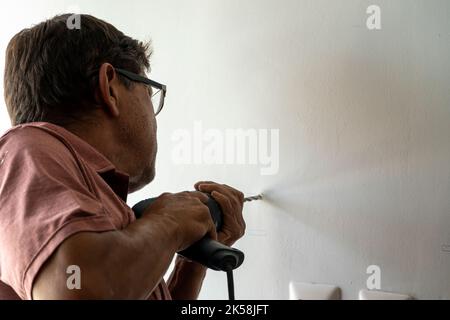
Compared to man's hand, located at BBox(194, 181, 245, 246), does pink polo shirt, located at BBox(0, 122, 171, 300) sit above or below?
above

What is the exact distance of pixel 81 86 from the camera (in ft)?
2.04

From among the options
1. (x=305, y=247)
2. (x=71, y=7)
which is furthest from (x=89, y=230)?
(x=71, y=7)

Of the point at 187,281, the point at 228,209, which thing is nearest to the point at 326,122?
the point at 228,209

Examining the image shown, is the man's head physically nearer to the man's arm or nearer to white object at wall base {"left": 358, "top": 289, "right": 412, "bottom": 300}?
the man's arm

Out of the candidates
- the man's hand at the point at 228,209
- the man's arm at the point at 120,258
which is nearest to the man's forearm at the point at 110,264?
the man's arm at the point at 120,258

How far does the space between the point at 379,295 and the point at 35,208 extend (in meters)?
0.58

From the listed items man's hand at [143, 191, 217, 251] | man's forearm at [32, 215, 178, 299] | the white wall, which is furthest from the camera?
the white wall

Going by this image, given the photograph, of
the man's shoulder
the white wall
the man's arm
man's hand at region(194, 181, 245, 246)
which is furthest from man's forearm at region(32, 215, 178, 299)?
the white wall

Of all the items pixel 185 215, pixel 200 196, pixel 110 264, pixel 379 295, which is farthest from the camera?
pixel 379 295

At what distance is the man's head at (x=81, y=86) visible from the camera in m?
0.62

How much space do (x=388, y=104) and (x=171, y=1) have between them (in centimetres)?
47

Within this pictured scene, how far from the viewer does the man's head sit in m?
0.62

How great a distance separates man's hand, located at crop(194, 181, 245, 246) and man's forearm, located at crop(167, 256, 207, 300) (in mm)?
78

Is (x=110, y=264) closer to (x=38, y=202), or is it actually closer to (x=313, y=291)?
(x=38, y=202)
